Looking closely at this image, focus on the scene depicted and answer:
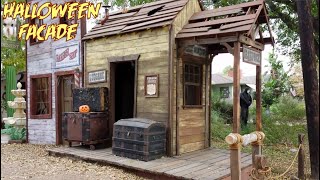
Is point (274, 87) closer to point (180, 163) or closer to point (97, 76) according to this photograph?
point (97, 76)

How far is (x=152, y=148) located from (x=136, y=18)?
3606 millimetres

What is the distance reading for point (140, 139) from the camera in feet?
A: 23.1

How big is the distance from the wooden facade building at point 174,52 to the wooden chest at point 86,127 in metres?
0.40

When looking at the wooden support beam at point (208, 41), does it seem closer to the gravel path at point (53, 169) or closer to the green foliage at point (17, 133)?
the gravel path at point (53, 169)

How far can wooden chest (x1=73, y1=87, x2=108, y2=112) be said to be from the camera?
342 inches

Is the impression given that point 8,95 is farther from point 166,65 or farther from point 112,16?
point 166,65

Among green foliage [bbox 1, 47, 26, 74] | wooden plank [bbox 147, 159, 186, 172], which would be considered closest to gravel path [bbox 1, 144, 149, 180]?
wooden plank [bbox 147, 159, 186, 172]

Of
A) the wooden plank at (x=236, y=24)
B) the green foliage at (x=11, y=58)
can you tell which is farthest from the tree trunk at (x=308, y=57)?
the green foliage at (x=11, y=58)

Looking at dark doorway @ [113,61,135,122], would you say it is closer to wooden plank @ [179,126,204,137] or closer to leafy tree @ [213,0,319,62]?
wooden plank @ [179,126,204,137]

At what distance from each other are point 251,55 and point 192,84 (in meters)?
1.84

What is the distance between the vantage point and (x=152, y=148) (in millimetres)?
7102

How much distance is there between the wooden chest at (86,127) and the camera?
834 cm

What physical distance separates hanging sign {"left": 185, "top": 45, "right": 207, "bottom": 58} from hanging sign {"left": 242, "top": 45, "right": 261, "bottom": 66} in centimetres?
159

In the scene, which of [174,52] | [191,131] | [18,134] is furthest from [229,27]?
[18,134]
